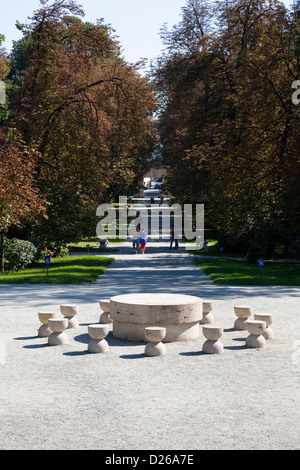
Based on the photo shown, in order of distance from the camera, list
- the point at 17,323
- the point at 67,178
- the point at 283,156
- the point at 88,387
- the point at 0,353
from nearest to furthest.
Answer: the point at 88,387, the point at 0,353, the point at 17,323, the point at 283,156, the point at 67,178

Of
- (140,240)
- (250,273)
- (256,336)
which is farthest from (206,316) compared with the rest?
→ (140,240)

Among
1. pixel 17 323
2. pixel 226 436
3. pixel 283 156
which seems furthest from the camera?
pixel 283 156

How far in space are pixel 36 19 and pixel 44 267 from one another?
1059cm

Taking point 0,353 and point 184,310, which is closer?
point 0,353

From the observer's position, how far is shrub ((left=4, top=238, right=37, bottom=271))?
23.7 m

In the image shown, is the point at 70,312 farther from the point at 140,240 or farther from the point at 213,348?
the point at 140,240

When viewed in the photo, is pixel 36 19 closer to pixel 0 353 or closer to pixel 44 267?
pixel 44 267

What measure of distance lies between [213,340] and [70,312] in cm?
332

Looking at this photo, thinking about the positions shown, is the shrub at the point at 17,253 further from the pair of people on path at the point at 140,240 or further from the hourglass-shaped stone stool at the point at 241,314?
the hourglass-shaped stone stool at the point at 241,314

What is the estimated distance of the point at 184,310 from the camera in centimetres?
1095

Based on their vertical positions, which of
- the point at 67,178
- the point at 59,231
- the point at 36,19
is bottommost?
the point at 59,231

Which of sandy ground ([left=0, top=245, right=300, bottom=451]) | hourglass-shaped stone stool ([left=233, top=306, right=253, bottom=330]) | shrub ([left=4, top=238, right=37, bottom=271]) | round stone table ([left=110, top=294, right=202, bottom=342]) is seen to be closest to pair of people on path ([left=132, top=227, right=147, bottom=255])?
shrub ([left=4, top=238, right=37, bottom=271])

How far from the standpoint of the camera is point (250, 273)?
21672 mm

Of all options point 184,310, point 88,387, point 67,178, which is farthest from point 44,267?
point 88,387
